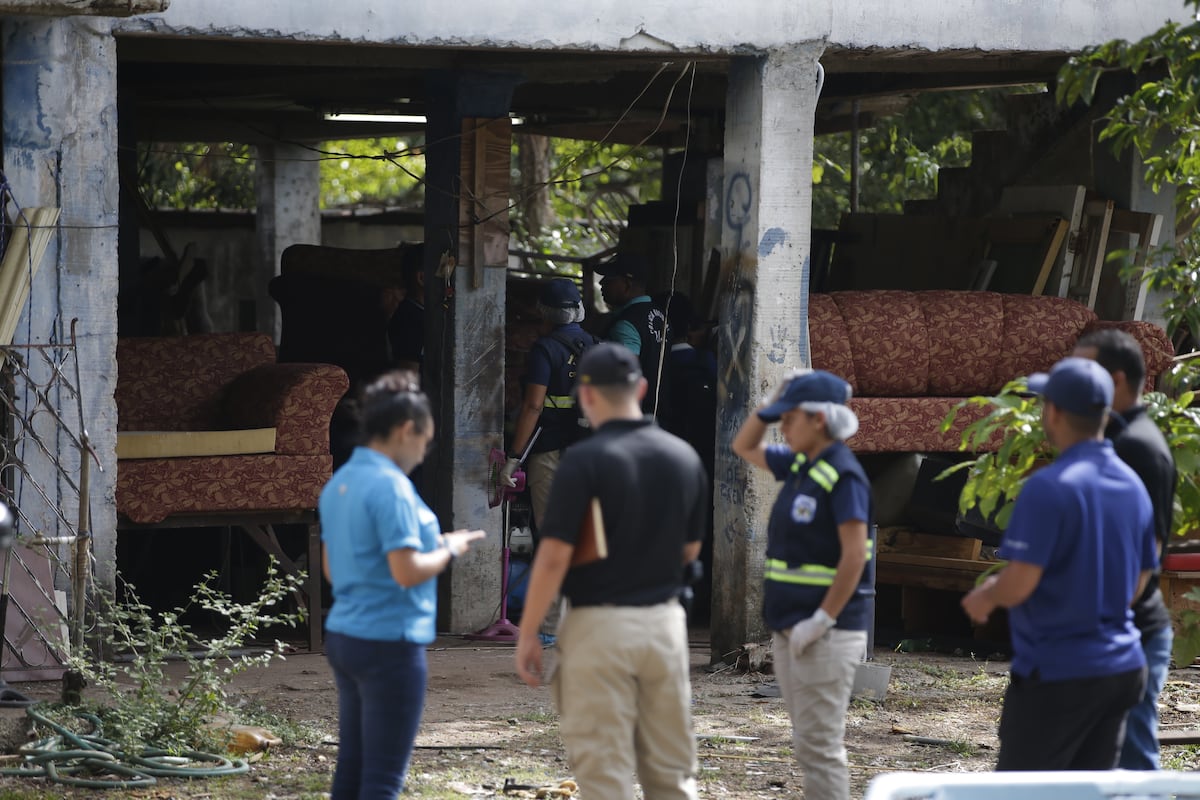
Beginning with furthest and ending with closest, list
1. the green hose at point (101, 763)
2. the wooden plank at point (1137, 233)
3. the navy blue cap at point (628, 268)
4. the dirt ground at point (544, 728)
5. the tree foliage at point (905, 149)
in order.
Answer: the tree foliage at point (905, 149) → the wooden plank at point (1137, 233) → the navy blue cap at point (628, 268) → the dirt ground at point (544, 728) → the green hose at point (101, 763)

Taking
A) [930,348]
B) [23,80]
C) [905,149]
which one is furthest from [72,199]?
[905,149]

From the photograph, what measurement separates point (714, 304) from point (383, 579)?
6.64m

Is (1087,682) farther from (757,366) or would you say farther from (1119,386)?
(757,366)

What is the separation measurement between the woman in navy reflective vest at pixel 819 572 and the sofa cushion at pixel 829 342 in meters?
3.97

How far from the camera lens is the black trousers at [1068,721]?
4.23 metres

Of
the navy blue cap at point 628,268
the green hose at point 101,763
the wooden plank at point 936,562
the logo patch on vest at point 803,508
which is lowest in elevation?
the green hose at point 101,763

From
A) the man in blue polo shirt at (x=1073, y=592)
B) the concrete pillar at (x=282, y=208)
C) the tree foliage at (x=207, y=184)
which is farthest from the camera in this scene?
the tree foliage at (x=207, y=184)

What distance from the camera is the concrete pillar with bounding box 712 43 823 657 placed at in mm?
8273

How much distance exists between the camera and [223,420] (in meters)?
9.35

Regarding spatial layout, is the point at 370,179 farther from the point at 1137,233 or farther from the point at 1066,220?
the point at 1137,233

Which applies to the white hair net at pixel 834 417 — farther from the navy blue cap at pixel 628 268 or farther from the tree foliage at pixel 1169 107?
the navy blue cap at pixel 628 268

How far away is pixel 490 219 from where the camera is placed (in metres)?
9.23

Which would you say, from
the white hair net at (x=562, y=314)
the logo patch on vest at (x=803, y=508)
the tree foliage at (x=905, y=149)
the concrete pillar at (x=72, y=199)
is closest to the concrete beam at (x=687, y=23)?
the concrete pillar at (x=72, y=199)

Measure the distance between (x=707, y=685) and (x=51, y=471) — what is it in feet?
10.8
